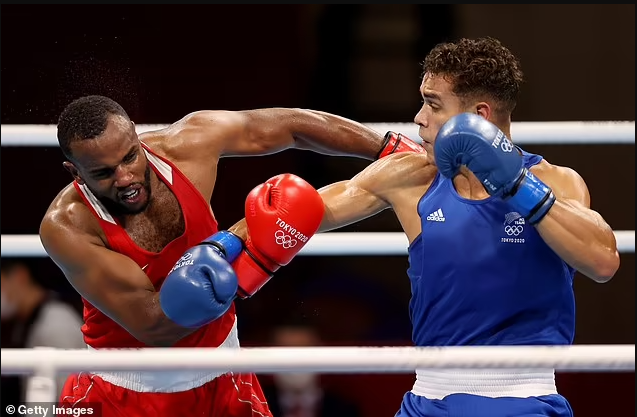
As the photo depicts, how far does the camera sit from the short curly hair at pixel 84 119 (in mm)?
2439

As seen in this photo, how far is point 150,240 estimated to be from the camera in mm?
2545

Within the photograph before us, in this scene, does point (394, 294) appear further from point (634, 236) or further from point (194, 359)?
point (194, 359)

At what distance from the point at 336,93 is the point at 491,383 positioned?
114 inches

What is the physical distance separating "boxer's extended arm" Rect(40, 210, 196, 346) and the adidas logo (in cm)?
71

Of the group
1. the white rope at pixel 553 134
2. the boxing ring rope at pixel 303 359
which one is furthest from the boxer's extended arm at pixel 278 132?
the boxing ring rope at pixel 303 359

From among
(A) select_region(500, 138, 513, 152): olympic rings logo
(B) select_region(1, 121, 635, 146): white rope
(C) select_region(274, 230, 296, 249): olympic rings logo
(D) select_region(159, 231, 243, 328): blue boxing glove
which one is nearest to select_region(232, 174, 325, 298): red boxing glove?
(C) select_region(274, 230, 296, 249): olympic rings logo

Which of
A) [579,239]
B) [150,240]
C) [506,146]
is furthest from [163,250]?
[579,239]

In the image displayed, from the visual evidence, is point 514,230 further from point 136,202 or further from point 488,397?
point 136,202

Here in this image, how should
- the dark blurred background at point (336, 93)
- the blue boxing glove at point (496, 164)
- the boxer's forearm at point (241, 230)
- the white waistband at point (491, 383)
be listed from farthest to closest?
the dark blurred background at point (336, 93), the boxer's forearm at point (241, 230), the white waistband at point (491, 383), the blue boxing glove at point (496, 164)

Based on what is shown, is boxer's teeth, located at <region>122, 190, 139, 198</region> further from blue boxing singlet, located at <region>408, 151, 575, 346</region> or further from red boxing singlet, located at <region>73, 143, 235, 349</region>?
blue boxing singlet, located at <region>408, 151, 575, 346</region>

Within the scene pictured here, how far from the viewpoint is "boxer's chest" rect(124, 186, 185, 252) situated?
8.33ft

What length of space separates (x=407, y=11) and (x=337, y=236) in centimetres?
245

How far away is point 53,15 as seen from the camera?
4.24 meters

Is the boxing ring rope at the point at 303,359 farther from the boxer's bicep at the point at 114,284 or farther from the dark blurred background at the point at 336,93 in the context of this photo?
the dark blurred background at the point at 336,93
